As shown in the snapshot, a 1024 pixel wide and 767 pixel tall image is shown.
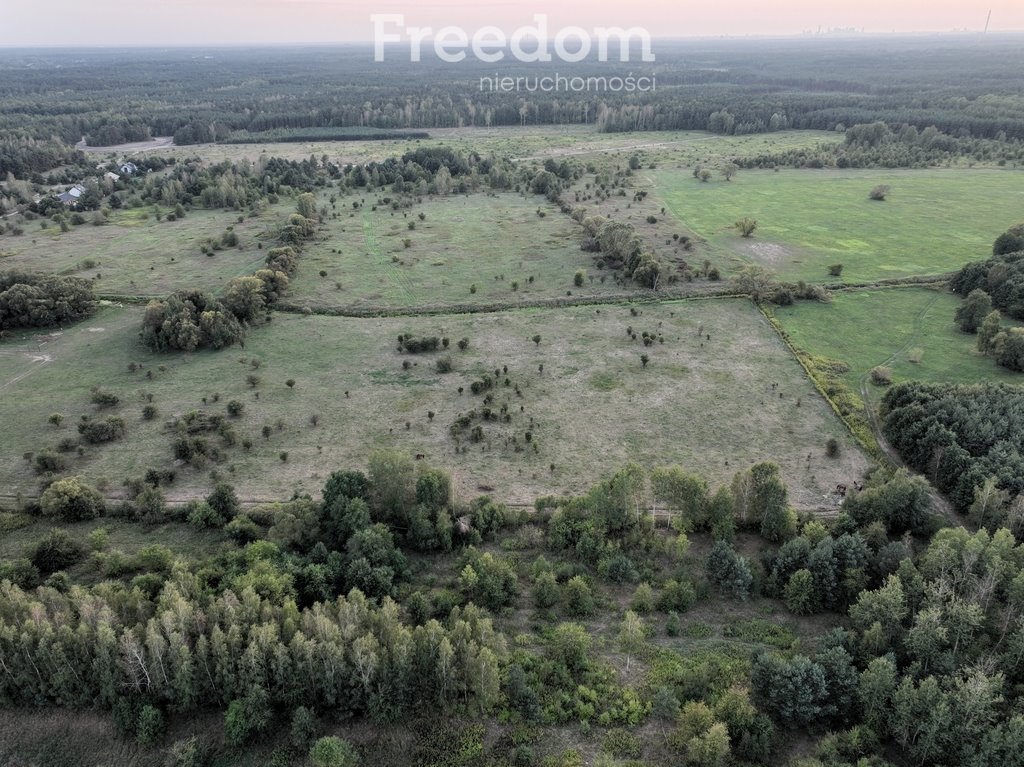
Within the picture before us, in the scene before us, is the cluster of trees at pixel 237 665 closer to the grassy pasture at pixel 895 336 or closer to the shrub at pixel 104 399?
the shrub at pixel 104 399

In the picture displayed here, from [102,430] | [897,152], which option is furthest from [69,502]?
[897,152]

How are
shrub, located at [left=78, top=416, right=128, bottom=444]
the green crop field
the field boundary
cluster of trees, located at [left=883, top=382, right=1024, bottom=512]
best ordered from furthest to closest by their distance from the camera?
the green crop field < shrub, located at [left=78, top=416, right=128, bottom=444] < the field boundary < cluster of trees, located at [left=883, top=382, right=1024, bottom=512]

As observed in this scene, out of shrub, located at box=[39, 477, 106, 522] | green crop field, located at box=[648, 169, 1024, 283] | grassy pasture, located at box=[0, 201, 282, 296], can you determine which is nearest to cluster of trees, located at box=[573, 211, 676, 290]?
green crop field, located at box=[648, 169, 1024, 283]

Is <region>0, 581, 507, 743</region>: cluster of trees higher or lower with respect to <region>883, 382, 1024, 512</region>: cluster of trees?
lower

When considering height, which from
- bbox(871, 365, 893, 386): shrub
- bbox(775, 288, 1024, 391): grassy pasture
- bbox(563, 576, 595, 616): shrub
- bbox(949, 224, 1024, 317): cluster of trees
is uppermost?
bbox(949, 224, 1024, 317): cluster of trees

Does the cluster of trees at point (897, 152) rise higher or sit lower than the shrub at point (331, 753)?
higher

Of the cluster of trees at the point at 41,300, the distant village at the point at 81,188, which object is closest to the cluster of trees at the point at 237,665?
the cluster of trees at the point at 41,300

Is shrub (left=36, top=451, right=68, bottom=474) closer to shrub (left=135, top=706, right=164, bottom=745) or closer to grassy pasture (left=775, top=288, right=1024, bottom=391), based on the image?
shrub (left=135, top=706, right=164, bottom=745)

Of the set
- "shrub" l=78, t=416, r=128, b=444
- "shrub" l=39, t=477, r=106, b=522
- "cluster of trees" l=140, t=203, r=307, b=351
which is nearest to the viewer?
"shrub" l=39, t=477, r=106, b=522

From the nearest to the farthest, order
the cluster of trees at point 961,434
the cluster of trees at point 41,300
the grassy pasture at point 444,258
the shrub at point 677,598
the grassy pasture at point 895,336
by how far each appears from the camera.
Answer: the shrub at point 677,598
the cluster of trees at point 961,434
the grassy pasture at point 895,336
the cluster of trees at point 41,300
the grassy pasture at point 444,258
